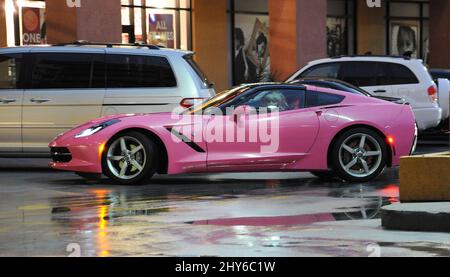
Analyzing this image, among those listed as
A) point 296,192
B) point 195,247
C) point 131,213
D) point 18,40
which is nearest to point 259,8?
point 18,40

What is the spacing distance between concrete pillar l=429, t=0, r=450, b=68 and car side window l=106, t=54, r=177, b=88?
20.2 metres

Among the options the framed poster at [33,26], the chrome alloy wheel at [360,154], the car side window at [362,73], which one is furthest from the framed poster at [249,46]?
the chrome alloy wheel at [360,154]

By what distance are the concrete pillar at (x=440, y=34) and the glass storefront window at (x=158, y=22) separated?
9672 mm

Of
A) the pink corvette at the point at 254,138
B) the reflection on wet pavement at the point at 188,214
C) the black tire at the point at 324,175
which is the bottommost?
the black tire at the point at 324,175

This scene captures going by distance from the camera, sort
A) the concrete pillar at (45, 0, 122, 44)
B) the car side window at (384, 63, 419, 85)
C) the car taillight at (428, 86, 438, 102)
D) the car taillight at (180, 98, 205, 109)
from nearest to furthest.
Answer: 1. the car taillight at (180, 98, 205, 109)
2. the car taillight at (428, 86, 438, 102)
3. the car side window at (384, 63, 419, 85)
4. the concrete pillar at (45, 0, 122, 44)

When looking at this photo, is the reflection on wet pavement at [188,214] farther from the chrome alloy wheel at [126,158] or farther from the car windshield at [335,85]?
the car windshield at [335,85]

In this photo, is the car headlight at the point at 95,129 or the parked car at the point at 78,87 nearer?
the car headlight at the point at 95,129

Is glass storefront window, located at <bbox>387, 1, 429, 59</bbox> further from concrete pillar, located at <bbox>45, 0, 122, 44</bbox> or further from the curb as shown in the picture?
the curb

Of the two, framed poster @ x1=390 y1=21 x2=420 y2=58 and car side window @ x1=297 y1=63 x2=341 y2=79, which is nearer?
car side window @ x1=297 y1=63 x2=341 y2=79

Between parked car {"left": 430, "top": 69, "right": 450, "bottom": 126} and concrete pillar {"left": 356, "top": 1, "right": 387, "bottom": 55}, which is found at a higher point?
concrete pillar {"left": 356, "top": 1, "right": 387, "bottom": 55}

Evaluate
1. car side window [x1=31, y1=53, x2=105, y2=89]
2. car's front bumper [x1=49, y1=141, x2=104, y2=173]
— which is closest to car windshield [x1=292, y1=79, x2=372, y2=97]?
car side window [x1=31, y1=53, x2=105, y2=89]

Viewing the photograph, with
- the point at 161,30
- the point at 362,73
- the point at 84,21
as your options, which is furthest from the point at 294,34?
the point at 362,73

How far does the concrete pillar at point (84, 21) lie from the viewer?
756 inches

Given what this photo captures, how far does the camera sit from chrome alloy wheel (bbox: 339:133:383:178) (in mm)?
11633
